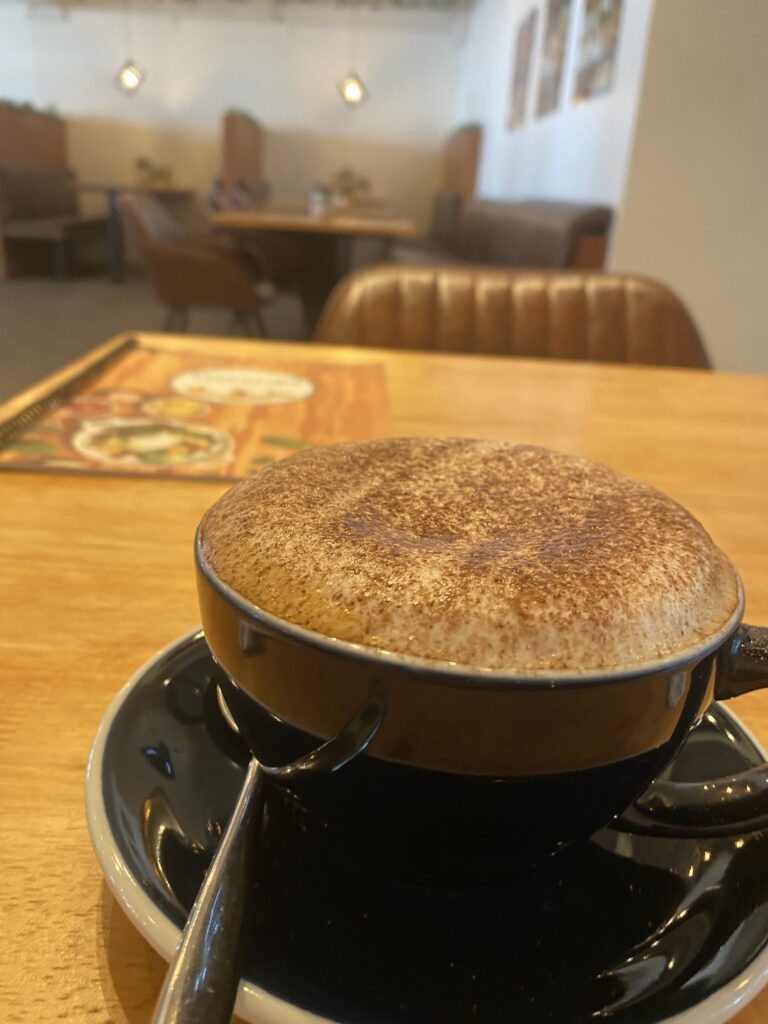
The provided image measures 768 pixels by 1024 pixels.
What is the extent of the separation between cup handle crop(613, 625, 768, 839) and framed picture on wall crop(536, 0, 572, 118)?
10.6 ft

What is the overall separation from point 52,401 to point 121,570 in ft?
0.90

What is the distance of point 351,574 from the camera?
186 millimetres

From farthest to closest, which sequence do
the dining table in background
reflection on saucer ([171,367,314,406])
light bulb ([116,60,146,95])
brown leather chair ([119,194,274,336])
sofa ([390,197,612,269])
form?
light bulb ([116,60,146,95])
brown leather chair ([119,194,274,336])
the dining table in background
sofa ([390,197,612,269])
reflection on saucer ([171,367,314,406])

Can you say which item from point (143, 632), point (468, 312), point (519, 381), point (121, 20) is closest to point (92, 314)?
point (121, 20)

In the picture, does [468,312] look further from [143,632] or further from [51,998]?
[51,998]

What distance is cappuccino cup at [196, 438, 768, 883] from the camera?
171 mm

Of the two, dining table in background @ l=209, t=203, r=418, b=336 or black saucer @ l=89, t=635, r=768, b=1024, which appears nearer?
black saucer @ l=89, t=635, r=768, b=1024

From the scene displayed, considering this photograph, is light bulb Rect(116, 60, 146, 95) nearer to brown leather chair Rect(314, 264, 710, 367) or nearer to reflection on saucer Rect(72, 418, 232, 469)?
brown leather chair Rect(314, 264, 710, 367)

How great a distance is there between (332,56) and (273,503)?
651cm

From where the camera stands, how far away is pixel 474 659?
168 millimetres

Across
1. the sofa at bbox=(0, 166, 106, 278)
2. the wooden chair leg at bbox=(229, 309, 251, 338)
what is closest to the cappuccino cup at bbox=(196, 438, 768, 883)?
the wooden chair leg at bbox=(229, 309, 251, 338)

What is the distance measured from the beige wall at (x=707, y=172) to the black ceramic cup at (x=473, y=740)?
2.13m

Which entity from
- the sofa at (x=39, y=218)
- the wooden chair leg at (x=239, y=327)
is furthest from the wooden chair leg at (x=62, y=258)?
the wooden chair leg at (x=239, y=327)

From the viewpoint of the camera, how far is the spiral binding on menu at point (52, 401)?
0.54 meters
